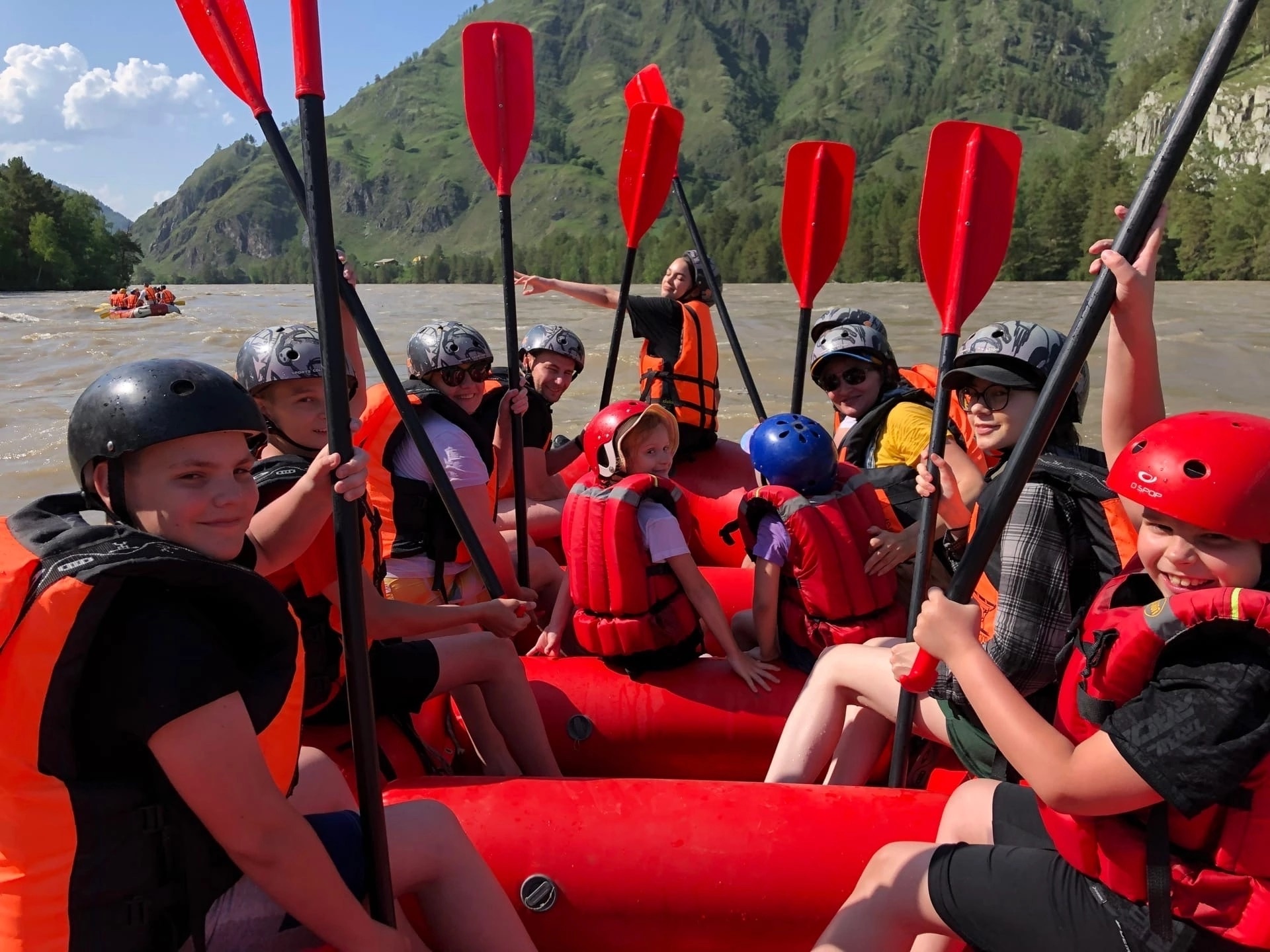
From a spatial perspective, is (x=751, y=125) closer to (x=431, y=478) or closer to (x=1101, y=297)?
(x=431, y=478)

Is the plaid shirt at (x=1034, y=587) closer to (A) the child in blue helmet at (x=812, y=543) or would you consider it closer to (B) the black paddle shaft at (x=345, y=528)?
(A) the child in blue helmet at (x=812, y=543)

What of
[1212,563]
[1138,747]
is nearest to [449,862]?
[1138,747]

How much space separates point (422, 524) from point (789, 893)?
1.85 meters

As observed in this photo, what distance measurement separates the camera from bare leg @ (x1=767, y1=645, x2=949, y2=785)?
8.61 feet

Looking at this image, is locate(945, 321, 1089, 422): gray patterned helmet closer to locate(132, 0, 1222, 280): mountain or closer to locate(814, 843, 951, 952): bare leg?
locate(814, 843, 951, 952): bare leg

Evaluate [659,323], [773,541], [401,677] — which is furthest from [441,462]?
[659,323]

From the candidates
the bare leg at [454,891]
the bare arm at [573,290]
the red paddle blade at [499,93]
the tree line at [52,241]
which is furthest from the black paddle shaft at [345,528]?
the tree line at [52,241]

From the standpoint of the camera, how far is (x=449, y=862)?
188 cm

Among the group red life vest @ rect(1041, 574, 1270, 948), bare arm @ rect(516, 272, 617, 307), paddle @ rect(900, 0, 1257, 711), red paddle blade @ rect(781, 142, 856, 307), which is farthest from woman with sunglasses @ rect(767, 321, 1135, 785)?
bare arm @ rect(516, 272, 617, 307)

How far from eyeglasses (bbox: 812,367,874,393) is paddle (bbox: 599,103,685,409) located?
1123 millimetres

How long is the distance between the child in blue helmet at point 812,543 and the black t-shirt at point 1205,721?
59.8 inches

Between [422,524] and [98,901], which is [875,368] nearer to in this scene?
[422,524]

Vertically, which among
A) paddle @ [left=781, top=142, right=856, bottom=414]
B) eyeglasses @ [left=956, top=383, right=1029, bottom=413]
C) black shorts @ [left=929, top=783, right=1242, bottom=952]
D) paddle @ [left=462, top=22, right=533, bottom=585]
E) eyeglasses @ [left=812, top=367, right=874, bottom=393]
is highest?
paddle @ [left=462, top=22, right=533, bottom=585]

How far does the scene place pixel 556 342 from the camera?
15.5 ft
